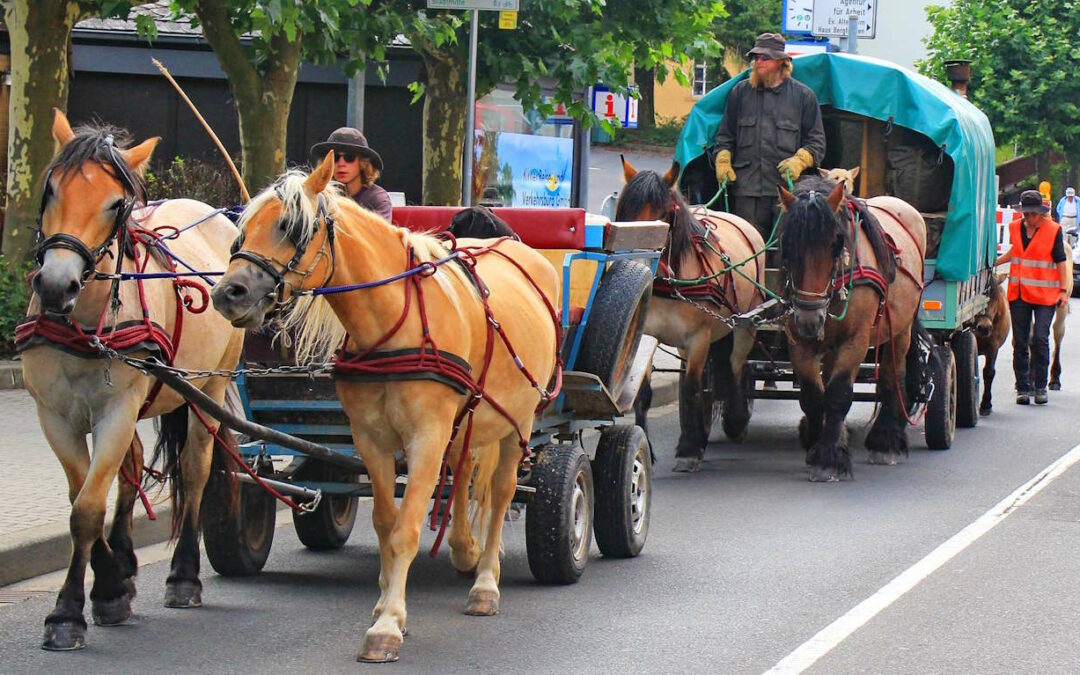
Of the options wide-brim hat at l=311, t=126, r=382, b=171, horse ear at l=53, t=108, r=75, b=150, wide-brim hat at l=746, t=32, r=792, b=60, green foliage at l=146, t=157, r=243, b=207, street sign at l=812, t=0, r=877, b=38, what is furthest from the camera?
street sign at l=812, t=0, r=877, b=38

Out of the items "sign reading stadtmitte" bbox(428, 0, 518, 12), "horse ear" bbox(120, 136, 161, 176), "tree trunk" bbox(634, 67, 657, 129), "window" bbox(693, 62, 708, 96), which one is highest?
"window" bbox(693, 62, 708, 96)

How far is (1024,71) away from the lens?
143 ft

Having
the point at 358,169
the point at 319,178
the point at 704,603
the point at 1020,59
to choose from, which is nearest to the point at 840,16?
the point at 358,169

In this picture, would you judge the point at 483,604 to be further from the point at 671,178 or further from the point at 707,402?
the point at 707,402

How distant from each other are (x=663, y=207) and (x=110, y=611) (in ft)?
17.0

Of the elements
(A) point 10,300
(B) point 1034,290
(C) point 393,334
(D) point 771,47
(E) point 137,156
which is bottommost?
(A) point 10,300

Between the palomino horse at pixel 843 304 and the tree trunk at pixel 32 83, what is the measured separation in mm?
6486

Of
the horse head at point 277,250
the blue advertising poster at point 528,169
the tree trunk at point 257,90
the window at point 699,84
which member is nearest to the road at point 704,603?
the horse head at point 277,250

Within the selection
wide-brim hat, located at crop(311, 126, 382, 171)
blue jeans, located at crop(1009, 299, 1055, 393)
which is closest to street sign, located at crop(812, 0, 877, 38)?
blue jeans, located at crop(1009, 299, 1055, 393)

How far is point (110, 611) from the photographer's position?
633 centimetres

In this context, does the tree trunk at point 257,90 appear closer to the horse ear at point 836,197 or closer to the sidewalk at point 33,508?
the sidewalk at point 33,508

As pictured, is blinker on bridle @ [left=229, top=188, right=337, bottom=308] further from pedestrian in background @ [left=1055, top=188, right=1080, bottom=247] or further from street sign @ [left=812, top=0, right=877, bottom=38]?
pedestrian in background @ [left=1055, top=188, right=1080, bottom=247]

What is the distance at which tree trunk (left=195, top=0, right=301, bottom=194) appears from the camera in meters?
13.3

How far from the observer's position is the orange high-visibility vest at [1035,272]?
15.1m
